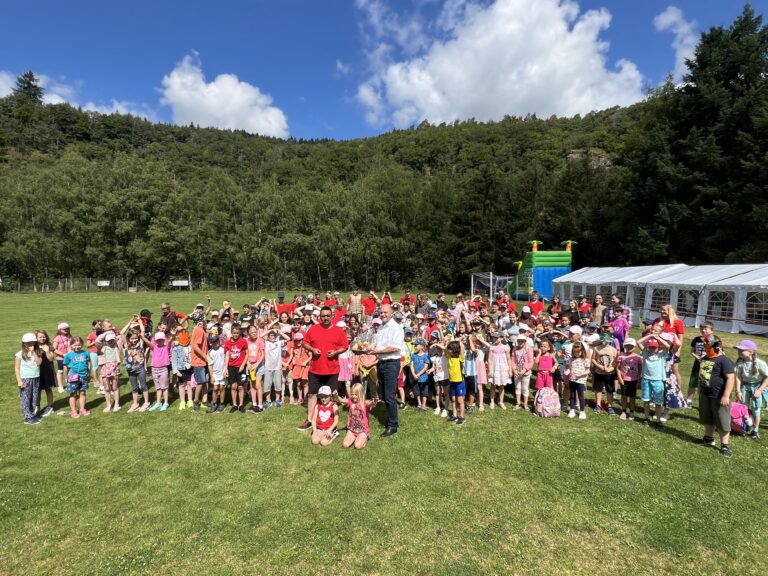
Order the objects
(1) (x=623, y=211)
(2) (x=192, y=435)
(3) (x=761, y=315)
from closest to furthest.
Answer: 1. (2) (x=192, y=435)
2. (3) (x=761, y=315)
3. (1) (x=623, y=211)

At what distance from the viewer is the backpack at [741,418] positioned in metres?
6.64

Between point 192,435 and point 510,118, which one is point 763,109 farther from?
point 510,118

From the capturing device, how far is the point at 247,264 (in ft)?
176

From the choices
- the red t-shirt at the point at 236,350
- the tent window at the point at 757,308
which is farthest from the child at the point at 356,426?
the tent window at the point at 757,308

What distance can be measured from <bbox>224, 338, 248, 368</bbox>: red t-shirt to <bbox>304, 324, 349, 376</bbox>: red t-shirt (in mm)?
2000

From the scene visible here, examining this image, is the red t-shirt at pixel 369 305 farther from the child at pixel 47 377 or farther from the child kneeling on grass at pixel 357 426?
the child at pixel 47 377

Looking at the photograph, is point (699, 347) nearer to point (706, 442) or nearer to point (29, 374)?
point (706, 442)

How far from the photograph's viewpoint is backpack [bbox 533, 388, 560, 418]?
7812mm

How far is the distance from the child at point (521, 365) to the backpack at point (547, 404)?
14.8 inches

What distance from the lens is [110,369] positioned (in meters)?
8.26

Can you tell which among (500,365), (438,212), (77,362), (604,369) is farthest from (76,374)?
(438,212)

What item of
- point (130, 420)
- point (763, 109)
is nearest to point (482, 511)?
point (130, 420)

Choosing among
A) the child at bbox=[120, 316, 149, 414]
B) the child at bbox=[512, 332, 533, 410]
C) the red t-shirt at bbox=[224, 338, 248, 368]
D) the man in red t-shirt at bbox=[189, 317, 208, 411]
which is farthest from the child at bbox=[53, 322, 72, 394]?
the child at bbox=[512, 332, 533, 410]

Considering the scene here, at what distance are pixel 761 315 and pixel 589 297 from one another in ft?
34.4
